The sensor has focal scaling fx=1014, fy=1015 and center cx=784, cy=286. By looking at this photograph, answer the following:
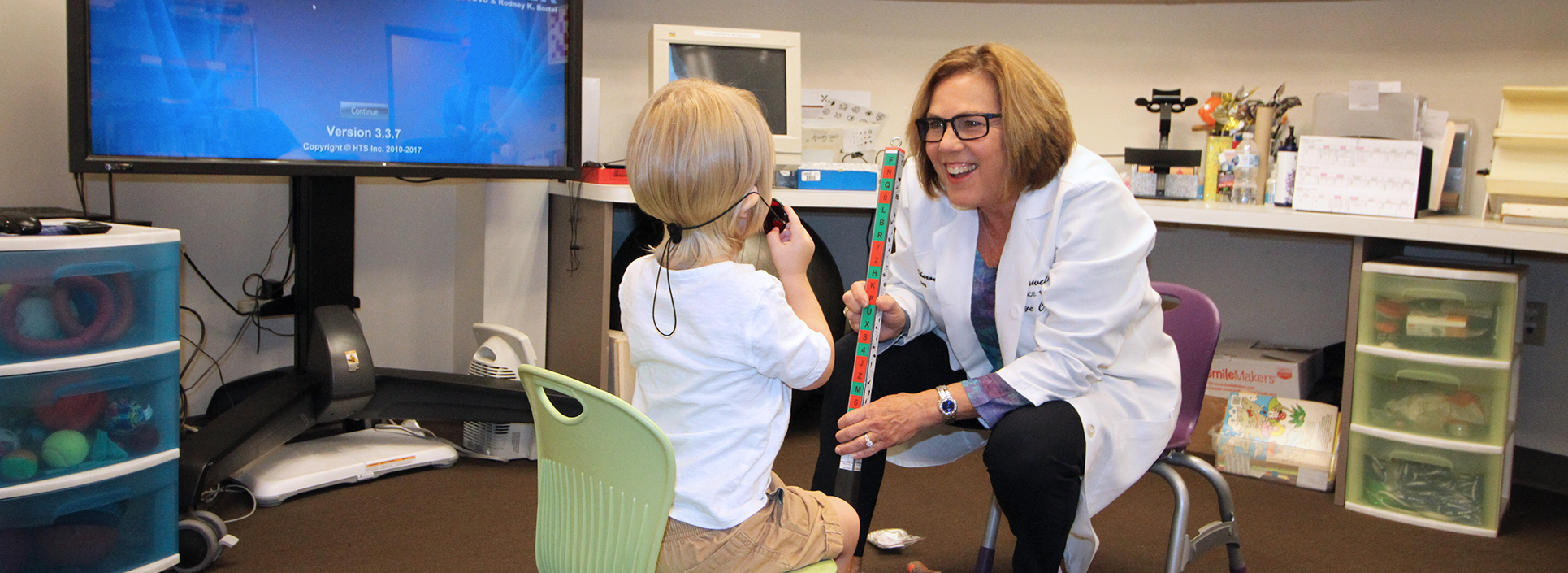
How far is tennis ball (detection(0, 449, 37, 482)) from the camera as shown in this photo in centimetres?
149

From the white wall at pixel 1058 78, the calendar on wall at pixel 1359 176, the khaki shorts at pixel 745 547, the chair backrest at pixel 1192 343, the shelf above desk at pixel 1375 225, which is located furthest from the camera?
the white wall at pixel 1058 78

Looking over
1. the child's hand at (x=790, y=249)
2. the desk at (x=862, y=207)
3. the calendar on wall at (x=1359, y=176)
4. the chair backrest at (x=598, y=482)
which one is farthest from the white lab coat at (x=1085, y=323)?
the calendar on wall at (x=1359, y=176)

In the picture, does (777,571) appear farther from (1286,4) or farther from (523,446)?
(1286,4)

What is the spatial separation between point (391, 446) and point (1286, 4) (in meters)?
2.68

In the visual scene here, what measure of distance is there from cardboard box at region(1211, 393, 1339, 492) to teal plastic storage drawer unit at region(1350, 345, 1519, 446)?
0.70ft

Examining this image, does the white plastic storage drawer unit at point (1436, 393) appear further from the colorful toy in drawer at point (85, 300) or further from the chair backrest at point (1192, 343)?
the colorful toy in drawer at point (85, 300)

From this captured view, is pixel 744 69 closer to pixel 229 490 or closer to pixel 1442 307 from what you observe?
pixel 229 490

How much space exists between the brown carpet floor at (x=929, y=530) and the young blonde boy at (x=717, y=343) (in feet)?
2.53

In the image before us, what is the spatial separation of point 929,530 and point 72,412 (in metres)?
1.52

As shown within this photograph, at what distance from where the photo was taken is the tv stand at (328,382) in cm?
211

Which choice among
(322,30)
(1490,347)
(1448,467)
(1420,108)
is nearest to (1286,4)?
(1420,108)

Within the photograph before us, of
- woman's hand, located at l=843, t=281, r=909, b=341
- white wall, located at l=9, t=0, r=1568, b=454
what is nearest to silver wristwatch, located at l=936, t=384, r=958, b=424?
woman's hand, located at l=843, t=281, r=909, b=341

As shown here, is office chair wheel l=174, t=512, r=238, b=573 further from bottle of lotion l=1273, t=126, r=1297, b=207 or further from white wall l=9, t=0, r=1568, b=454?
bottle of lotion l=1273, t=126, r=1297, b=207

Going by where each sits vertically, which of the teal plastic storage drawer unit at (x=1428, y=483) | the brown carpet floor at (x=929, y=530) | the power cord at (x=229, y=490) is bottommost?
the brown carpet floor at (x=929, y=530)
